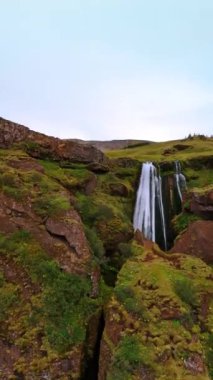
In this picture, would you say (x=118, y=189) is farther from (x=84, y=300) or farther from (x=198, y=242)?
(x=84, y=300)

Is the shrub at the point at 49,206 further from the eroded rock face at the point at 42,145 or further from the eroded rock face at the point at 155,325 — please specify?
the eroded rock face at the point at 42,145

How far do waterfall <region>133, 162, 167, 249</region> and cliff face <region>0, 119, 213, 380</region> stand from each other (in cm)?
934

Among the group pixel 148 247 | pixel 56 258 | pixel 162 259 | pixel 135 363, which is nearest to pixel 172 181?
pixel 148 247

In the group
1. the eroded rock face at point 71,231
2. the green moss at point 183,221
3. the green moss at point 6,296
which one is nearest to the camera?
the green moss at point 6,296

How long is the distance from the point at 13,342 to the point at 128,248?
25.4ft

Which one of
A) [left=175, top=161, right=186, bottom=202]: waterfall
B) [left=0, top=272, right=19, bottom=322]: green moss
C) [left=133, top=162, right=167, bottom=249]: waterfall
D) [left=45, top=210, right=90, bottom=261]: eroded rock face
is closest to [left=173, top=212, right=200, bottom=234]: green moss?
[left=133, top=162, right=167, bottom=249]: waterfall

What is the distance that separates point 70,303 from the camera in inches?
541

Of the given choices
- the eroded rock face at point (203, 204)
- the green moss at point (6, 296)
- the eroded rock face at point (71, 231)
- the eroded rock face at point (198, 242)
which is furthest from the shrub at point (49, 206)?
the eroded rock face at point (203, 204)

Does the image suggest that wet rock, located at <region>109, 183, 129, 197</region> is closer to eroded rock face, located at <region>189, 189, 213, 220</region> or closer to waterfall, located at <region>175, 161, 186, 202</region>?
eroded rock face, located at <region>189, 189, 213, 220</region>

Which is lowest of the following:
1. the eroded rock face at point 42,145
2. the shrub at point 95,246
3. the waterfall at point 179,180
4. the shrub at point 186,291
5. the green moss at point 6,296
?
the green moss at point 6,296

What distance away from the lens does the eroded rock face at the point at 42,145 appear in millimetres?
24047

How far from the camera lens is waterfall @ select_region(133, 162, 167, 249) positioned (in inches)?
1159

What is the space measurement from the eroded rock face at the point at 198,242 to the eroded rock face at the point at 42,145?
10.3 metres

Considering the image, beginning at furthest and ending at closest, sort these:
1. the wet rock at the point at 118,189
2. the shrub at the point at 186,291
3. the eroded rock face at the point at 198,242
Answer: the wet rock at the point at 118,189
the eroded rock face at the point at 198,242
the shrub at the point at 186,291
